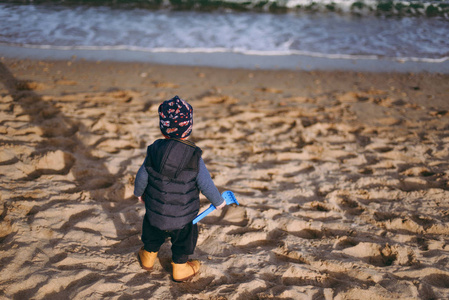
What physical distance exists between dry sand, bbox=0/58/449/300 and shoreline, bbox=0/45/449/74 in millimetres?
788

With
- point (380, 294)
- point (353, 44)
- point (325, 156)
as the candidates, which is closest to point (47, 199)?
point (380, 294)

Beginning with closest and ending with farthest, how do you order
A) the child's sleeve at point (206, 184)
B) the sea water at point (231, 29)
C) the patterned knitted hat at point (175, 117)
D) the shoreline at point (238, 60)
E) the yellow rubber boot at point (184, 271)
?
1. the patterned knitted hat at point (175, 117)
2. the child's sleeve at point (206, 184)
3. the yellow rubber boot at point (184, 271)
4. the shoreline at point (238, 60)
5. the sea water at point (231, 29)

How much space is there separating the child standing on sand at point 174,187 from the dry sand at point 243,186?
24 cm

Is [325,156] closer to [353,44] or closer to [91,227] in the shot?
[91,227]

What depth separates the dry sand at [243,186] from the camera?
7.04ft

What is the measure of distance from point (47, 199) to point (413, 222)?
3122mm

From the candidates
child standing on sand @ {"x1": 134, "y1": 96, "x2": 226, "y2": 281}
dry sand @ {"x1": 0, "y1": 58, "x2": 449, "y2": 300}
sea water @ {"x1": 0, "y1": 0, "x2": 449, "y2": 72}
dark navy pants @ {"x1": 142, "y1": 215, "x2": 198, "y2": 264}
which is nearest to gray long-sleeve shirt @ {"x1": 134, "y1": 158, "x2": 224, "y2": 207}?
child standing on sand @ {"x1": 134, "y1": 96, "x2": 226, "y2": 281}

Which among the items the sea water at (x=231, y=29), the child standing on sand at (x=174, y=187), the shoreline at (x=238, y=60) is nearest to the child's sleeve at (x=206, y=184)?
the child standing on sand at (x=174, y=187)

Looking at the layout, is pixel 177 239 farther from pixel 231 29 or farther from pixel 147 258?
pixel 231 29

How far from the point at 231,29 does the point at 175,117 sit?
755 centimetres

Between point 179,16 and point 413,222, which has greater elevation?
point 179,16

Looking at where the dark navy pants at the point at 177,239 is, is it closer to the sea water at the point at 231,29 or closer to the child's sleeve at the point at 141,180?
the child's sleeve at the point at 141,180

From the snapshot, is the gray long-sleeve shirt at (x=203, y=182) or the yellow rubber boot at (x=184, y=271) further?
the yellow rubber boot at (x=184, y=271)

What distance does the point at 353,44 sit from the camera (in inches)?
315
